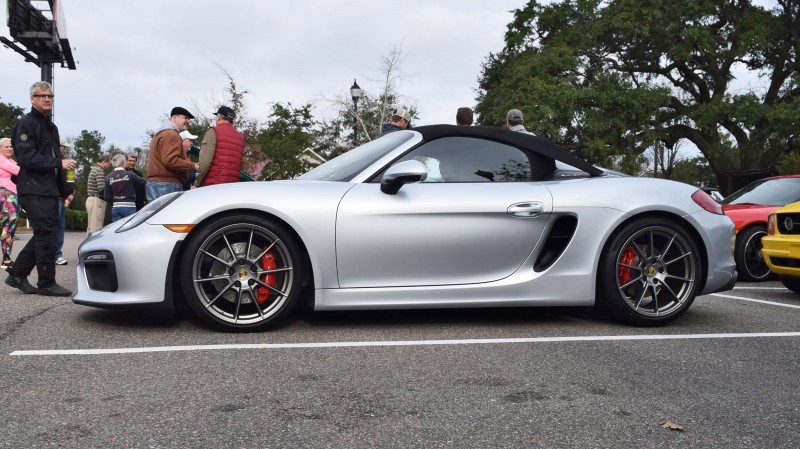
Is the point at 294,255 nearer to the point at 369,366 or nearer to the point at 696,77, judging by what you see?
the point at 369,366

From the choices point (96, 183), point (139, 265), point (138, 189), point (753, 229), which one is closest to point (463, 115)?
point (753, 229)

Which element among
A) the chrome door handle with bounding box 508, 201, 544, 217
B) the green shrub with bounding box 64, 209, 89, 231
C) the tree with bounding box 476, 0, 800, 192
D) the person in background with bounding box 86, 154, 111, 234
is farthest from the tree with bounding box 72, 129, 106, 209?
the chrome door handle with bounding box 508, 201, 544, 217

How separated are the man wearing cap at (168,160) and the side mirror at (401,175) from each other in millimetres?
3675

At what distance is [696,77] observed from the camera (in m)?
26.8

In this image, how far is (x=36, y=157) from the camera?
243 inches

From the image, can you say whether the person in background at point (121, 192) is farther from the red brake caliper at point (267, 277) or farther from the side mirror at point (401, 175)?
the side mirror at point (401, 175)

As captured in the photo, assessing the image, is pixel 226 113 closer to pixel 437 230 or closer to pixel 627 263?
pixel 437 230

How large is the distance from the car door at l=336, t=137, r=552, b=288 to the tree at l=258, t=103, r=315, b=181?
799 inches

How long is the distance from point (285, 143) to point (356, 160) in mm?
21806

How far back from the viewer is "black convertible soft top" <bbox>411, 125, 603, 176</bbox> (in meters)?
5.06

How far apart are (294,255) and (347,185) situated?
0.55 meters

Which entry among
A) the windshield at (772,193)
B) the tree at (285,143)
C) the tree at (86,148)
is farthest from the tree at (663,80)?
the tree at (86,148)

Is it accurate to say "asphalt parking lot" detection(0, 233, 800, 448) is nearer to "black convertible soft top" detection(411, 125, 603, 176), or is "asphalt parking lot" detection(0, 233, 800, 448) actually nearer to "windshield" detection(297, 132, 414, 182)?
"windshield" detection(297, 132, 414, 182)

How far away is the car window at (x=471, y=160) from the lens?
5.01 meters
